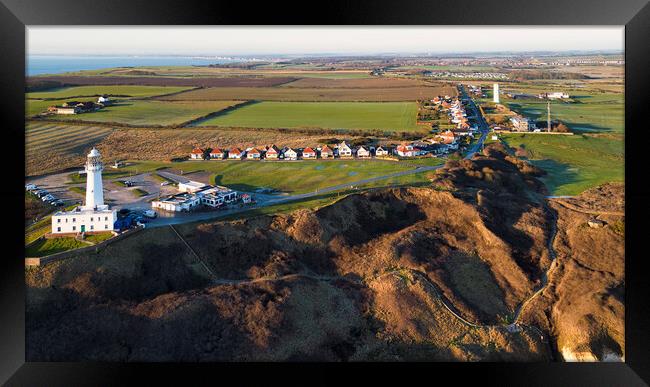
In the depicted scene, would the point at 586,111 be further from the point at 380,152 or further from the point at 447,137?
the point at 380,152

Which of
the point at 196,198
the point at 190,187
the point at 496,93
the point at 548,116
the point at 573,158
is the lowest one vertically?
the point at 196,198

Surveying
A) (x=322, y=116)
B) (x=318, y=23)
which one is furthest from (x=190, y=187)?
(x=322, y=116)

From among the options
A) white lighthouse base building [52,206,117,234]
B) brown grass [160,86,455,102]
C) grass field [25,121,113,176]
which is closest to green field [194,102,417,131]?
brown grass [160,86,455,102]

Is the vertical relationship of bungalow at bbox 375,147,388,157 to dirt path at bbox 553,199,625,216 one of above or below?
above

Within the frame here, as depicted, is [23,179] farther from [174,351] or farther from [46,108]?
[46,108]

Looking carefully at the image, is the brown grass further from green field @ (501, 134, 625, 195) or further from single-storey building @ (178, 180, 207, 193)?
single-storey building @ (178, 180, 207, 193)

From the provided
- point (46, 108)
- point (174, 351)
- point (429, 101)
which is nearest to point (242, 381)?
point (174, 351)

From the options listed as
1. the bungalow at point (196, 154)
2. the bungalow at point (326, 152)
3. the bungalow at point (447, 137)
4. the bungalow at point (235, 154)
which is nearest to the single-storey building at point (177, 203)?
the bungalow at point (196, 154)
